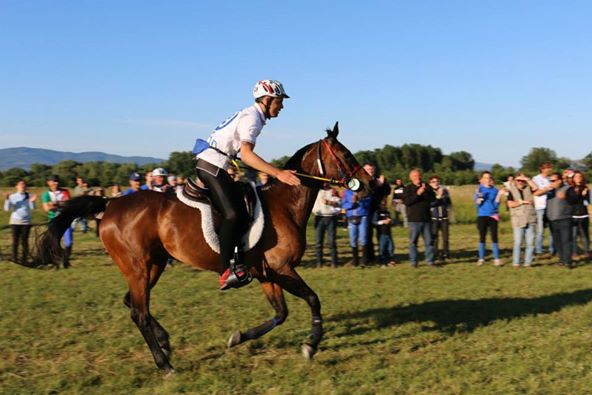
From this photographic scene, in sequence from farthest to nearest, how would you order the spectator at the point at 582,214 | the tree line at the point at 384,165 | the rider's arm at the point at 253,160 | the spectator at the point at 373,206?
the tree line at the point at 384,165 → the spectator at the point at 582,214 → the spectator at the point at 373,206 → the rider's arm at the point at 253,160

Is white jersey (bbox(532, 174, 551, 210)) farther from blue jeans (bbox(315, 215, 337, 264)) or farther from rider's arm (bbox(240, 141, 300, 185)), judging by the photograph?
rider's arm (bbox(240, 141, 300, 185))

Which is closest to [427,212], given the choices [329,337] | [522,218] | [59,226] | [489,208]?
[489,208]

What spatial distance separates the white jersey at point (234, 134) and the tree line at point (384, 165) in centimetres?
55

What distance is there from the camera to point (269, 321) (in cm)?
593

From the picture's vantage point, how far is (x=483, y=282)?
999cm

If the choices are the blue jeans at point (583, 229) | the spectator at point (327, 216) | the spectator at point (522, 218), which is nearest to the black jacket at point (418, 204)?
the spectator at point (327, 216)

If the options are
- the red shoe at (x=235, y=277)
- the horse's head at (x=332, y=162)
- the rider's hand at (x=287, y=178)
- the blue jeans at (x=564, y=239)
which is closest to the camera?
the red shoe at (x=235, y=277)

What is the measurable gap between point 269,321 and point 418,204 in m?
6.79

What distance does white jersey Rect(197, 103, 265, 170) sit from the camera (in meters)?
5.45

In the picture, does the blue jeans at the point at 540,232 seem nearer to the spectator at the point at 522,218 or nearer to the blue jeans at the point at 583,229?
the blue jeans at the point at 583,229

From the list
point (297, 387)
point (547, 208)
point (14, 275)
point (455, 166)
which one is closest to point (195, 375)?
point (297, 387)

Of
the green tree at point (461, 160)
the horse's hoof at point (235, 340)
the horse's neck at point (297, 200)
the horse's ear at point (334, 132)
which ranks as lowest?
the horse's hoof at point (235, 340)

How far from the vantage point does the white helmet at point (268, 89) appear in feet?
18.2

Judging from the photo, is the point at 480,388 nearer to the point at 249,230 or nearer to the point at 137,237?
the point at 249,230
